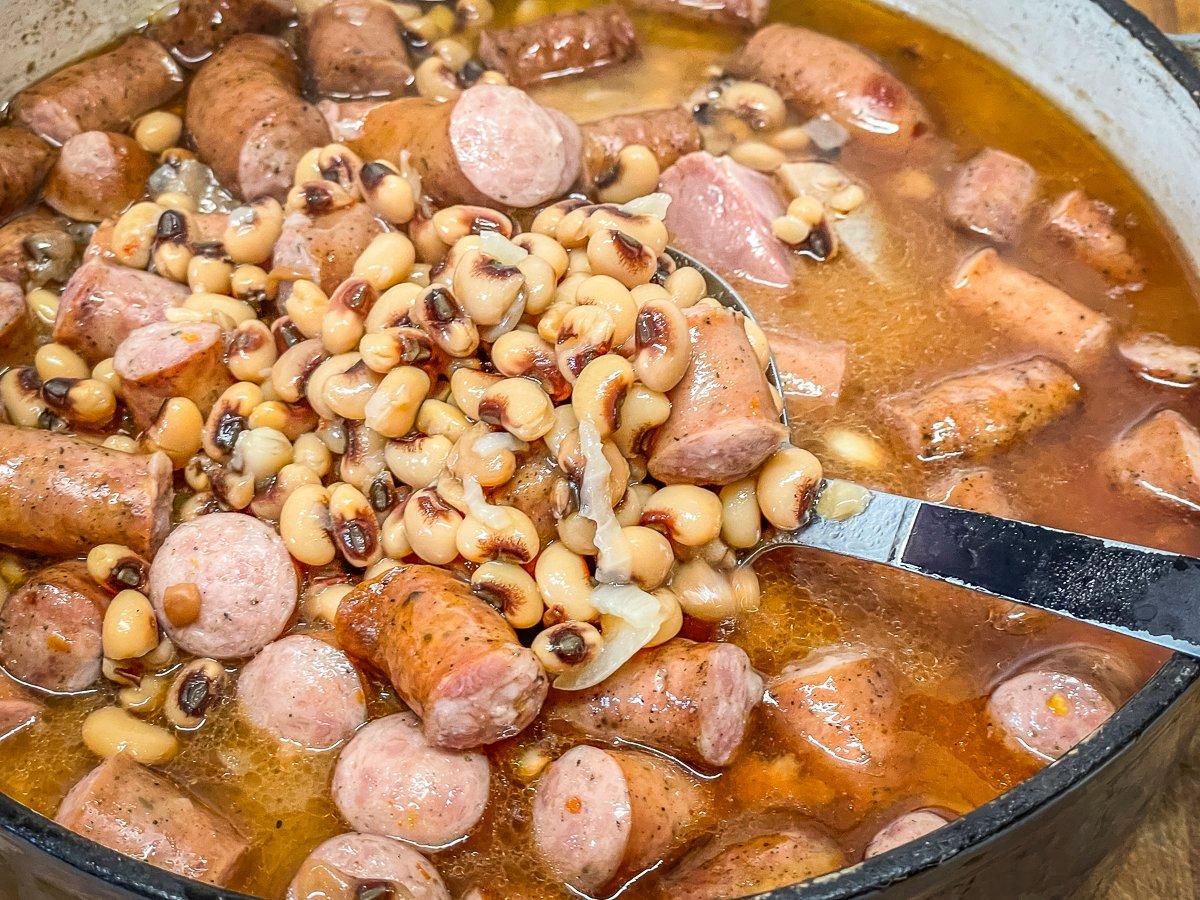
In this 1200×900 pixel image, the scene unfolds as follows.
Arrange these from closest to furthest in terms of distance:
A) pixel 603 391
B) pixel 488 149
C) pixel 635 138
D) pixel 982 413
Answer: pixel 603 391
pixel 982 413
pixel 488 149
pixel 635 138

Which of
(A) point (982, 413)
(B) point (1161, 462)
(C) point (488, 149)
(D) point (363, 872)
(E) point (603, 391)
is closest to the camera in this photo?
(D) point (363, 872)

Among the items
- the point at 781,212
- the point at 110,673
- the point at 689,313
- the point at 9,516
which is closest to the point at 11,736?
the point at 110,673

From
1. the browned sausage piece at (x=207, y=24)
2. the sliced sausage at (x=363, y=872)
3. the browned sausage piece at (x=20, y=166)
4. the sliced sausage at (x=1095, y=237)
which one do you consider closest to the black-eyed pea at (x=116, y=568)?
the sliced sausage at (x=363, y=872)

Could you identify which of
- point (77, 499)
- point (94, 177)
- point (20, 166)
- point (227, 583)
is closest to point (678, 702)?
point (227, 583)

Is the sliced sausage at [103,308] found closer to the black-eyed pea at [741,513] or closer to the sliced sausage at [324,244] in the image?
the sliced sausage at [324,244]

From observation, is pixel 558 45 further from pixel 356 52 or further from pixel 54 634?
pixel 54 634

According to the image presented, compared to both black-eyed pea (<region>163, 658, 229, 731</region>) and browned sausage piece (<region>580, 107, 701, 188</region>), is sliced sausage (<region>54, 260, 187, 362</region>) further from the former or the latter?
browned sausage piece (<region>580, 107, 701, 188</region>)

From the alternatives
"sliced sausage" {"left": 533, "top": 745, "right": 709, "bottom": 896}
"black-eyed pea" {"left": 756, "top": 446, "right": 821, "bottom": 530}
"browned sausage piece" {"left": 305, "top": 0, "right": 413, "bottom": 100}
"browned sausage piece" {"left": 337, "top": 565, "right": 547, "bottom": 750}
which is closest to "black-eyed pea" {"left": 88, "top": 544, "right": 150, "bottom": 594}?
"browned sausage piece" {"left": 337, "top": 565, "right": 547, "bottom": 750}

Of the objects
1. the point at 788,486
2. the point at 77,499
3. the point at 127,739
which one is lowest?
the point at 127,739
